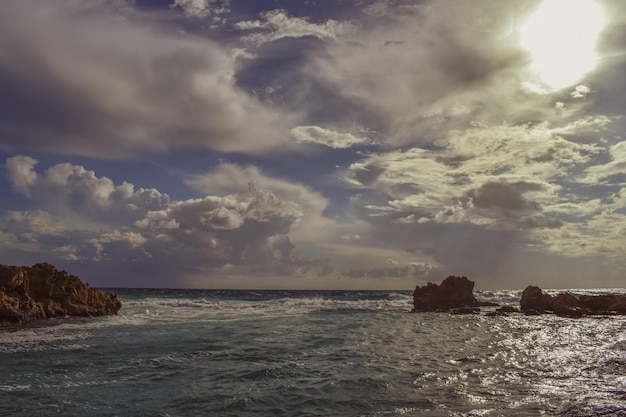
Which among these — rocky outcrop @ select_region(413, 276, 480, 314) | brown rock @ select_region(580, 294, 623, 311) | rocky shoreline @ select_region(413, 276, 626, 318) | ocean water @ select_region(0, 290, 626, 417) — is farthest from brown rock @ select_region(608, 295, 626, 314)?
ocean water @ select_region(0, 290, 626, 417)

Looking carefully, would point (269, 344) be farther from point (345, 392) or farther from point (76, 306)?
point (76, 306)

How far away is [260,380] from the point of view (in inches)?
693

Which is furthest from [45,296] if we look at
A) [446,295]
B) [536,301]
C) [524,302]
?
[536,301]

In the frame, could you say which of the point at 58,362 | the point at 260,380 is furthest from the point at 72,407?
the point at 58,362

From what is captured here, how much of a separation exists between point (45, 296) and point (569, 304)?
6167 cm

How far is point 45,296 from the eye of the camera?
4359 centimetres

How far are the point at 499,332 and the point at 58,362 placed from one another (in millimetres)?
30373

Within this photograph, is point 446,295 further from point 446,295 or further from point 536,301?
point 536,301

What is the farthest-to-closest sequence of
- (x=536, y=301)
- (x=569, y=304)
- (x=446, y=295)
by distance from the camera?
(x=446, y=295)
(x=536, y=301)
(x=569, y=304)

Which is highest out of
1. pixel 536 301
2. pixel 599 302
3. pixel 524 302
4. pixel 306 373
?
pixel 599 302

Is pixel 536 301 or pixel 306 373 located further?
pixel 536 301

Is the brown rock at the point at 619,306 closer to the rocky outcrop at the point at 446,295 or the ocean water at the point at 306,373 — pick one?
the rocky outcrop at the point at 446,295

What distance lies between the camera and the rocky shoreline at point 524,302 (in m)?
56.2

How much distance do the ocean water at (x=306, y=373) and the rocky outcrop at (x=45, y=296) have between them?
615 centimetres
